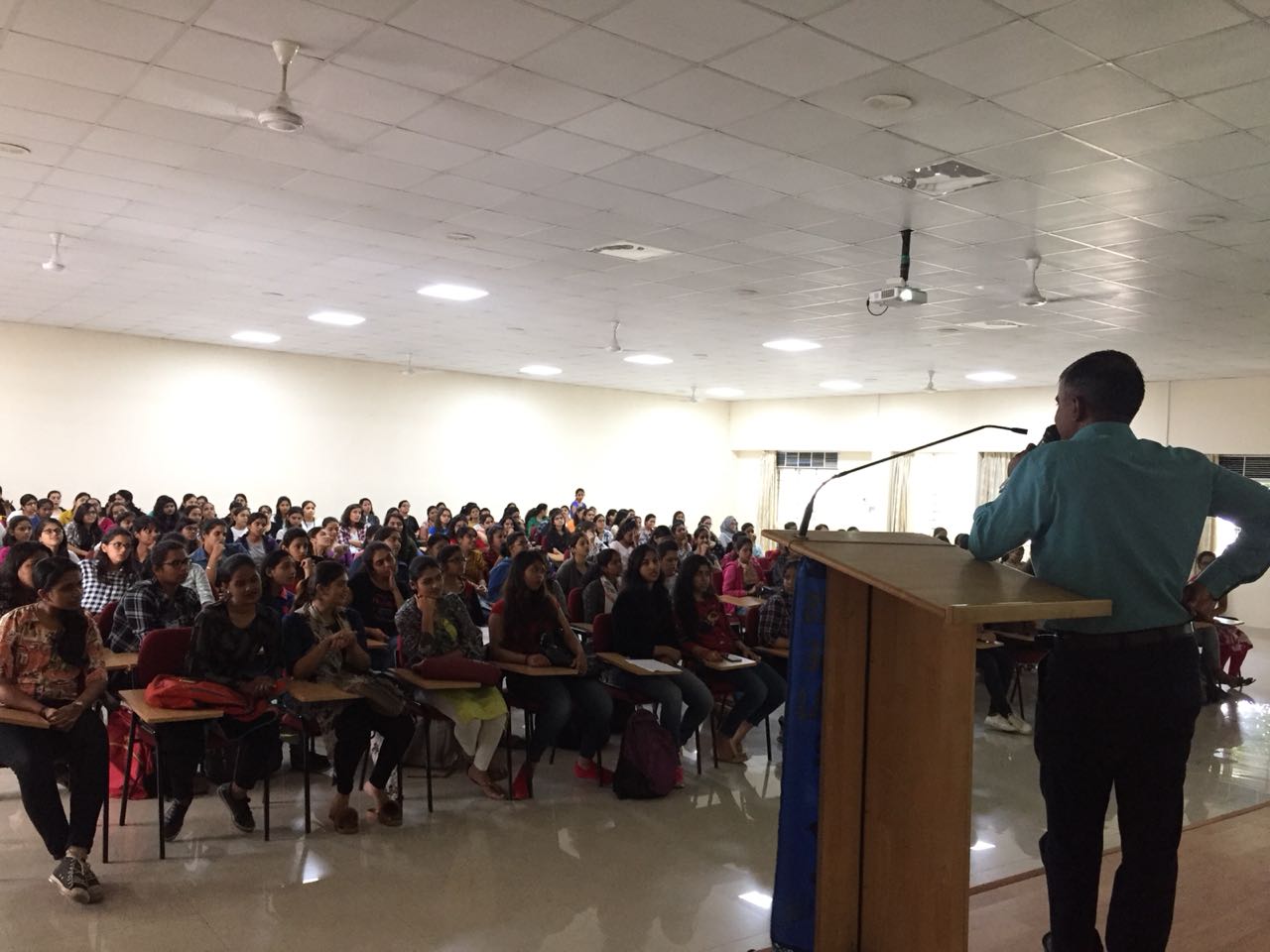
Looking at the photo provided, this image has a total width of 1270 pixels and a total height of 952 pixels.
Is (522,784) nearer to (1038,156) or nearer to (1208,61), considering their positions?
(1038,156)

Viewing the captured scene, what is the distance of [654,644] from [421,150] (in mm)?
2806

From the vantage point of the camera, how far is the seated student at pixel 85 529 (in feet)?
30.6

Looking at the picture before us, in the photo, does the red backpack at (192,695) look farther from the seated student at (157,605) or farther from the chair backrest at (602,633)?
the chair backrest at (602,633)

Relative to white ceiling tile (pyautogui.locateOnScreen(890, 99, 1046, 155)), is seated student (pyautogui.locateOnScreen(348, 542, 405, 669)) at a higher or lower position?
lower

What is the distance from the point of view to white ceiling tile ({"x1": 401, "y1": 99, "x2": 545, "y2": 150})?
452 centimetres

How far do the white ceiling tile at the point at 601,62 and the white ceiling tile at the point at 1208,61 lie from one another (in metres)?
1.71

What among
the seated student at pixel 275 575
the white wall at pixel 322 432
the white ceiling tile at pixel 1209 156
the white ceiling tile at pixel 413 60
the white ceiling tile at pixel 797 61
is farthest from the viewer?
the white wall at pixel 322 432

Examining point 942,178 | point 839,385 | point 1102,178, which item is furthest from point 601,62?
point 839,385

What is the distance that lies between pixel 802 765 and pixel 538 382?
14694 mm

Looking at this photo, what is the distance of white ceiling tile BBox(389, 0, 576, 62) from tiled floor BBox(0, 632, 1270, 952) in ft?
10.1

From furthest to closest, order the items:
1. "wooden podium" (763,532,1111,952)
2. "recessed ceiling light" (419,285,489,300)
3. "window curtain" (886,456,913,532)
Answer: "window curtain" (886,456,913,532) < "recessed ceiling light" (419,285,489,300) < "wooden podium" (763,532,1111,952)

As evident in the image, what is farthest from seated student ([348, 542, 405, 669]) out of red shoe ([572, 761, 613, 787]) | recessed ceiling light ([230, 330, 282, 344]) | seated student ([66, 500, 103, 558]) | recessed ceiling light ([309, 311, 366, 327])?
recessed ceiling light ([230, 330, 282, 344])

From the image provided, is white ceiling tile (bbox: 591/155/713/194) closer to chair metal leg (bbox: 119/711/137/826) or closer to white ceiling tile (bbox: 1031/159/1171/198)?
white ceiling tile (bbox: 1031/159/1171/198)

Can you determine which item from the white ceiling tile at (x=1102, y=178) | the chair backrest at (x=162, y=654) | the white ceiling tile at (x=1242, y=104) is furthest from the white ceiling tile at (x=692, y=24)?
the chair backrest at (x=162, y=654)
